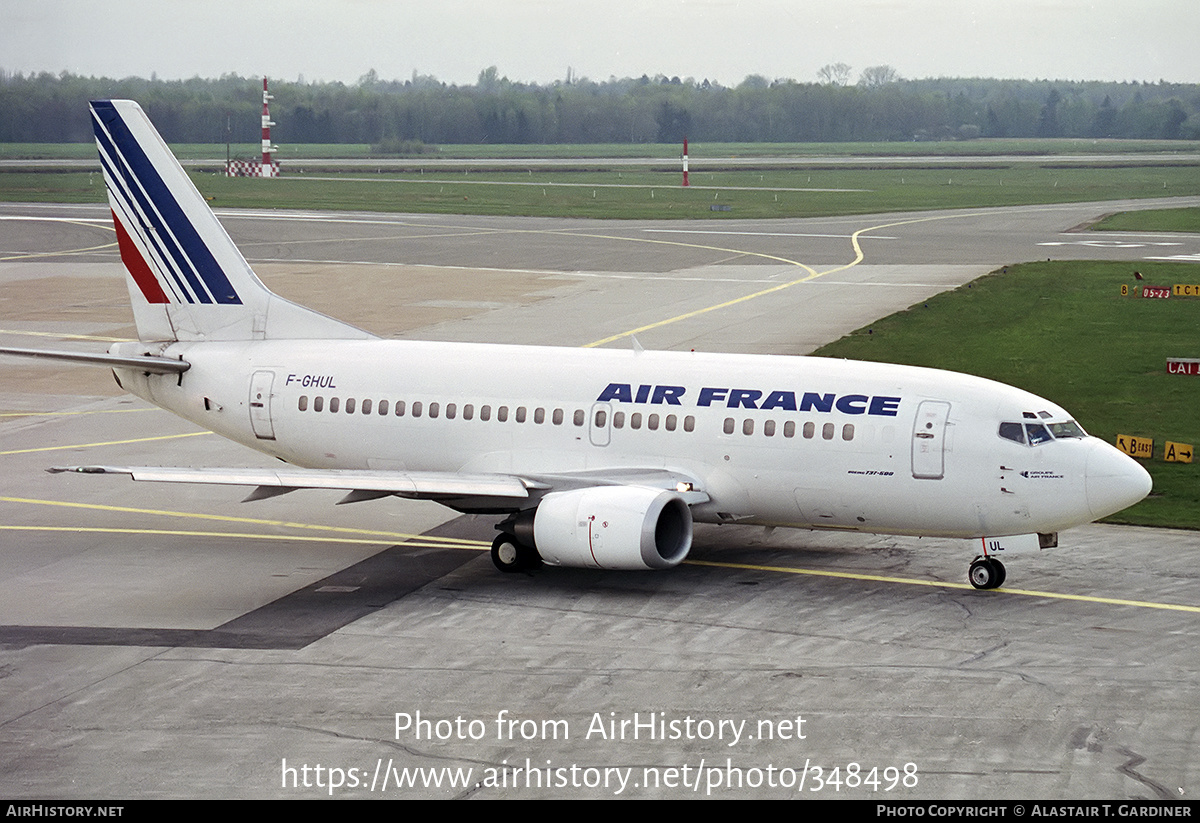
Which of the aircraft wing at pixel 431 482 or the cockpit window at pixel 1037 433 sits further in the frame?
the aircraft wing at pixel 431 482

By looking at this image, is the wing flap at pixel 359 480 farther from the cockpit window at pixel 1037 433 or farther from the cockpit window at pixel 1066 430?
the cockpit window at pixel 1066 430

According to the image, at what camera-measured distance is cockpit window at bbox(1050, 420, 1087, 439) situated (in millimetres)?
27000

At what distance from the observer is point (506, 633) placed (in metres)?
25.0

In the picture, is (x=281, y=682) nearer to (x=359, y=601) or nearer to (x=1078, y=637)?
(x=359, y=601)

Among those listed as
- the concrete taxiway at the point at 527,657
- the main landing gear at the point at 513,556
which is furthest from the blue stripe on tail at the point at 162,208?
the main landing gear at the point at 513,556

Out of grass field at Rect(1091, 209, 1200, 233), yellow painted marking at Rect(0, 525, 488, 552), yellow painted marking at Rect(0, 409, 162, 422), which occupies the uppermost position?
grass field at Rect(1091, 209, 1200, 233)

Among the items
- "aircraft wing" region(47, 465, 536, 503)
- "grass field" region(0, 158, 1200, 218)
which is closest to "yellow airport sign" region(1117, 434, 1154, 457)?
"aircraft wing" region(47, 465, 536, 503)

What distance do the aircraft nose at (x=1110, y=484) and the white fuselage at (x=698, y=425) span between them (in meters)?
0.03

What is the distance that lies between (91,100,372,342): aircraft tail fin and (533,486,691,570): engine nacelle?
8.51m

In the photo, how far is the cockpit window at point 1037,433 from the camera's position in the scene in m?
26.8

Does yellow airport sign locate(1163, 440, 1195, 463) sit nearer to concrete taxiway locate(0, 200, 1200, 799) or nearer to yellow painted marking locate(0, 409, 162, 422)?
concrete taxiway locate(0, 200, 1200, 799)

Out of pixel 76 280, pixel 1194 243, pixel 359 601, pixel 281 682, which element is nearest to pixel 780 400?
pixel 359 601

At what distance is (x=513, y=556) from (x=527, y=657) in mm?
5091

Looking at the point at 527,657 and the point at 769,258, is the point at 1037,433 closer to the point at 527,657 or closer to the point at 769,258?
the point at 527,657
